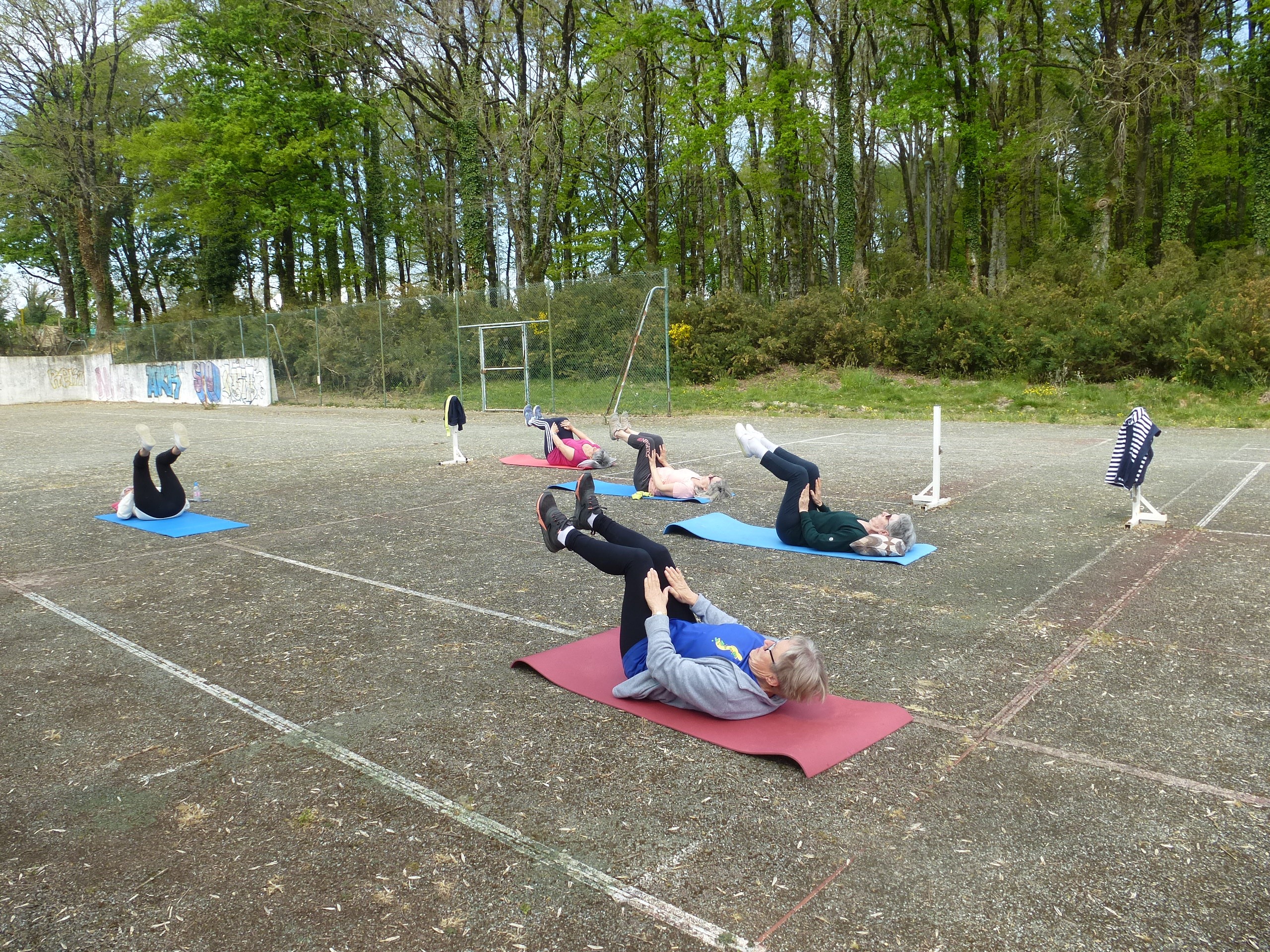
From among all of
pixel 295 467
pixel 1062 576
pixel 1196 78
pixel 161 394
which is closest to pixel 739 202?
pixel 1196 78

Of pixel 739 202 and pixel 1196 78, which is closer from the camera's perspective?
pixel 1196 78

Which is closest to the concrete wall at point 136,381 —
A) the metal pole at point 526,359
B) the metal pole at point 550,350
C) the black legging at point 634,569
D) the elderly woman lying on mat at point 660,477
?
the metal pole at point 526,359

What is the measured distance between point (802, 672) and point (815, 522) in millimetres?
3345

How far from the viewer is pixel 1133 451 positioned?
6.61m

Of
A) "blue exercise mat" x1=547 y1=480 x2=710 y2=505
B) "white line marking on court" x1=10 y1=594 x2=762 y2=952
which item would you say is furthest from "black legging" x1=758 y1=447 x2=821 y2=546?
"white line marking on court" x1=10 y1=594 x2=762 y2=952

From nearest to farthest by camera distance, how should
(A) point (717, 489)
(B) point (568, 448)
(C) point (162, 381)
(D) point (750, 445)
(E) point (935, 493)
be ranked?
(D) point (750, 445) < (E) point (935, 493) < (A) point (717, 489) < (B) point (568, 448) < (C) point (162, 381)

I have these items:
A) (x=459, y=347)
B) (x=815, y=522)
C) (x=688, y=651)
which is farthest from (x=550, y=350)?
(x=688, y=651)

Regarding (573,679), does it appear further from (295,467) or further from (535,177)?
(535,177)

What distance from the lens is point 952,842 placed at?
106 inches

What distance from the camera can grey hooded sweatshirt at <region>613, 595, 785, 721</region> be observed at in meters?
3.51

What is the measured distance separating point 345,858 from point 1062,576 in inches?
189

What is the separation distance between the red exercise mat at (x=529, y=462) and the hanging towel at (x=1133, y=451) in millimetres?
6029

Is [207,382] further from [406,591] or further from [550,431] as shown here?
[406,591]

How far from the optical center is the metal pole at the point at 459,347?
2138cm
